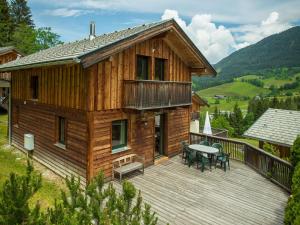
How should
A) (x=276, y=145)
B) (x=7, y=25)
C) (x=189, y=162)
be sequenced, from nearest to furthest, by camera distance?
1. (x=189, y=162)
2. (x=276, y=145)
3. (x=7, y=25)

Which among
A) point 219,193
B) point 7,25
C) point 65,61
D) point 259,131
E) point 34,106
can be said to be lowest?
point 219,193

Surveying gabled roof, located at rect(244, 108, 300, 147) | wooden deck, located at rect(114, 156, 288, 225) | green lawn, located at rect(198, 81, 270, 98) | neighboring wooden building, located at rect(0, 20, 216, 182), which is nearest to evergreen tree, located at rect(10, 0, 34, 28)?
neighboring wooden building, located at rect(0, 20, 216, 182)

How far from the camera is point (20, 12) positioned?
2172 inches

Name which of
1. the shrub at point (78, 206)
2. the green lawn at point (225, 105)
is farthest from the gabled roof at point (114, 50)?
the green lawn at point (225, 105)

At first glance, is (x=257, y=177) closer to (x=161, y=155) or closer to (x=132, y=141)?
(x=161, y=155)

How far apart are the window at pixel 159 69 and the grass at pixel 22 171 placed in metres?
7.15

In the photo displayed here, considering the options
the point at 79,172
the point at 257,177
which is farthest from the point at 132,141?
the point at 257,177

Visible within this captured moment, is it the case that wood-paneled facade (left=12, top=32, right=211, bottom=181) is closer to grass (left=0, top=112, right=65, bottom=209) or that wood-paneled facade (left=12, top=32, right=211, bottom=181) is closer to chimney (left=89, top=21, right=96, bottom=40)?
grass (left=0, top=112, right=65, bottom=209)

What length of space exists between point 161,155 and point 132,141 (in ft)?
9.88

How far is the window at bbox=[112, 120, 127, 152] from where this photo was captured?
12.1 m

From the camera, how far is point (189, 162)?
1379cm

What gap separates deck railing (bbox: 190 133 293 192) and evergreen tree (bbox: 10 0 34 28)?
5199cm

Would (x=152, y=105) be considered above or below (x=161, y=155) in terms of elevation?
above

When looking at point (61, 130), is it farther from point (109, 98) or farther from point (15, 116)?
point (15, 116)
